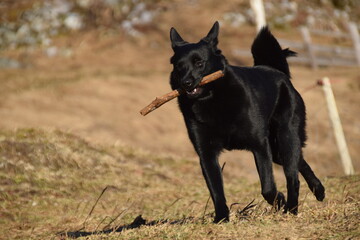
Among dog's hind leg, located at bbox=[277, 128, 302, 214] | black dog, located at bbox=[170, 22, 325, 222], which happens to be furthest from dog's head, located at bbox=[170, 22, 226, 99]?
dog's hind leg, located at bbox=[277, 128, 302, 214]

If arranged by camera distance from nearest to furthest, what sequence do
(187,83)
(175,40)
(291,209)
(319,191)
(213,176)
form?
1. (187,83)
2. (213,176)
3. (291,209)
4. (175,40)
5. (319,191)

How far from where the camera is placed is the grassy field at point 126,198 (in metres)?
4.10

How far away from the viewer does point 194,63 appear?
4691 millimetres

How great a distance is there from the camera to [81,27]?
77.0ft

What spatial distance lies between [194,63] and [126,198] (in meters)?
2.68

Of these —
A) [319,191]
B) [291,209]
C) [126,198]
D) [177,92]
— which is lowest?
[319,191]

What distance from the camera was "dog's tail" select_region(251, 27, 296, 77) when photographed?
5527mm

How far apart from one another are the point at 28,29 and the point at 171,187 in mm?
16888

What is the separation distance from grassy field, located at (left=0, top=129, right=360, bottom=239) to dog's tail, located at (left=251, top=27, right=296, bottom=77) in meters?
1.24

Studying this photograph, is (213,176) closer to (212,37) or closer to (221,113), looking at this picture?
(221,113)

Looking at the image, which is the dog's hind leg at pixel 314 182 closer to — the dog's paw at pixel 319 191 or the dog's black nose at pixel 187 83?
the dog's paw at pixel 319 191

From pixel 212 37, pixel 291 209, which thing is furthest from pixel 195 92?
pixel 291 209

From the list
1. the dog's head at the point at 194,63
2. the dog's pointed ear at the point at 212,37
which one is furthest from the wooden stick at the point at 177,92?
the dog's pointed ear at the point at 212,37

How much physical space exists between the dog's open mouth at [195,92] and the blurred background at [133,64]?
4.73 m
